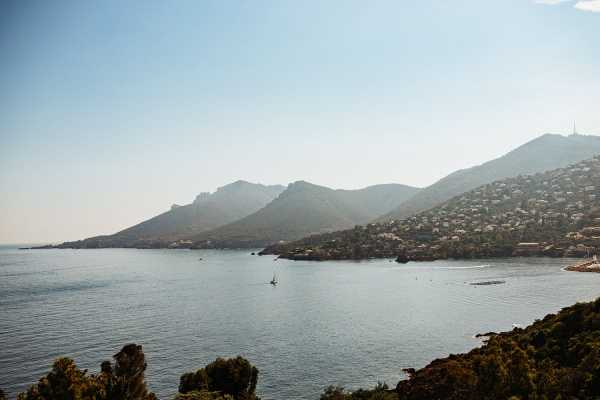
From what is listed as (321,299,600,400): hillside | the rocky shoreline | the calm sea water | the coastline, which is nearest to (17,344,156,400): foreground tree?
(321,299,600,400): hillside

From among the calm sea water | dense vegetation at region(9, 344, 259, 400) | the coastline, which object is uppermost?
dense vegetation at region(9, 344, 259, 400)

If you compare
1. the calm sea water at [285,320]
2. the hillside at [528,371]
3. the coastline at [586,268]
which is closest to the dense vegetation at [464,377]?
the hillside at [528,371]

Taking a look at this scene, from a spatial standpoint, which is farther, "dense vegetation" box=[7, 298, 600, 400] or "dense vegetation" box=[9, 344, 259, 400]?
"dense vegetation" box=[7, 298, 600, 400]

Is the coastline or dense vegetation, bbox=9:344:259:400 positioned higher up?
dense vegetation, bbox=9:344:259:400

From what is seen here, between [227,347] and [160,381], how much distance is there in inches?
582

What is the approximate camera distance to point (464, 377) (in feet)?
123

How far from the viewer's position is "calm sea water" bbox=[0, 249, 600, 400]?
2152 inches

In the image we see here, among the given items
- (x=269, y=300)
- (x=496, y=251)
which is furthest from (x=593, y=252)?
(x=269, y=300)

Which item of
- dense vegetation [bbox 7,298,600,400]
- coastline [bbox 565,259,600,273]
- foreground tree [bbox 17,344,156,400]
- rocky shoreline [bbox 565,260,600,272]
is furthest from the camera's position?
rocky shoreline [bbox 565,260,600,272]

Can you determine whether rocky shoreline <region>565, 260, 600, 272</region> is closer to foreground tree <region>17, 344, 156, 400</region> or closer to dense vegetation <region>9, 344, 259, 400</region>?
dense vegetation <region>9, 344, 259, 400</region>

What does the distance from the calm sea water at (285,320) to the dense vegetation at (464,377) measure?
6.10 metres

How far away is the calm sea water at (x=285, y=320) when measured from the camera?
179 ft

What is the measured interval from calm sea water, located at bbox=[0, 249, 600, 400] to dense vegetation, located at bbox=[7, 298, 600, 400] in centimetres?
610

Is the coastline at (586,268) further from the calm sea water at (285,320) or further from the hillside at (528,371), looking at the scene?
the hillside at (528,371)
